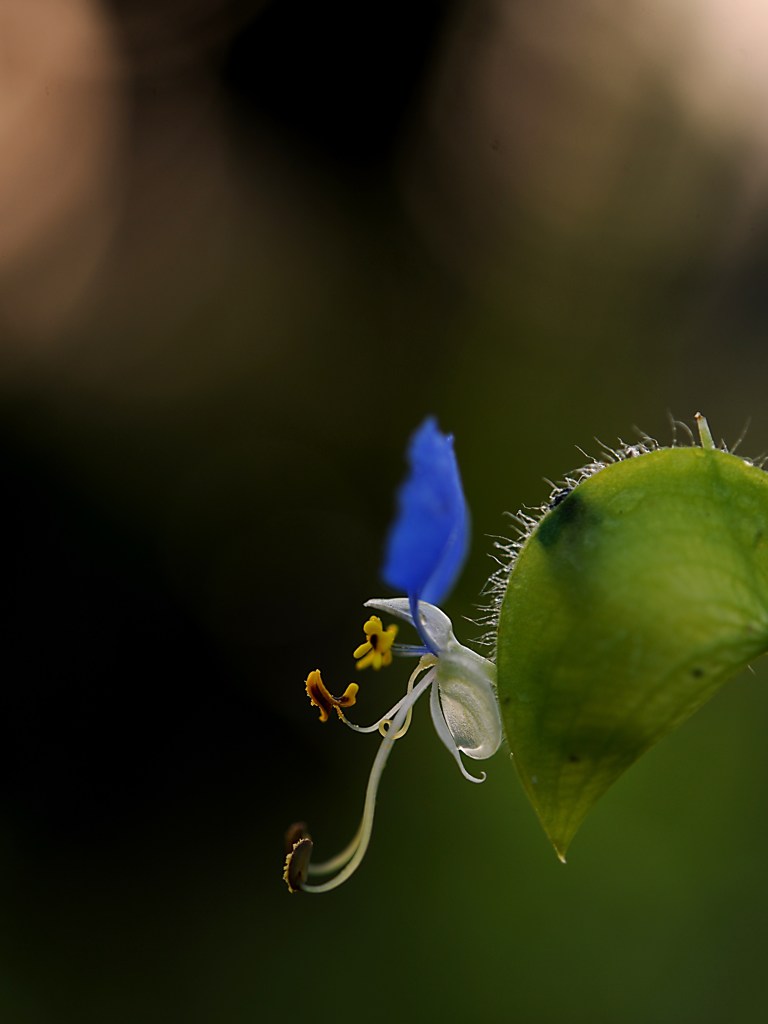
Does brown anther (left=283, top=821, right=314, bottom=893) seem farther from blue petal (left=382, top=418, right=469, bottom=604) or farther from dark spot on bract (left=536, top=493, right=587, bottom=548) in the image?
dark spot on bract (left=536, top=493, right=587, bottom=548)

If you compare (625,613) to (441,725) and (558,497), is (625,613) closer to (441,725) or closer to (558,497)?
(558,497)

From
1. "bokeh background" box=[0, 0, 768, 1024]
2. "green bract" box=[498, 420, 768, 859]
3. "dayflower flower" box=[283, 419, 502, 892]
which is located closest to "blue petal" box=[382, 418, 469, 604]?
"dayflower flower" box=[283, 419, 502, 892]

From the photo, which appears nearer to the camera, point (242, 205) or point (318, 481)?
point (318, 481)

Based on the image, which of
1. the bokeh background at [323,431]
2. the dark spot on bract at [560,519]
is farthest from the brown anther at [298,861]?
the bokeh background at [323,431]

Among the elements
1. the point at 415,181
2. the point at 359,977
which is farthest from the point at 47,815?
the point at 415,181

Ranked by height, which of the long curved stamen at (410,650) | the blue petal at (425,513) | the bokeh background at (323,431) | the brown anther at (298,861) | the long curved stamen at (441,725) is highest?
the blue petal at (425,513)

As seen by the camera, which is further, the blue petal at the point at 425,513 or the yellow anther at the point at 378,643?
the yellow anther at the point at 378,643

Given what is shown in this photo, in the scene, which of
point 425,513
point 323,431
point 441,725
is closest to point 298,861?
point 441,725

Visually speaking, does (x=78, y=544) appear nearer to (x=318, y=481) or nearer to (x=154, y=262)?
(x=318, y=481)

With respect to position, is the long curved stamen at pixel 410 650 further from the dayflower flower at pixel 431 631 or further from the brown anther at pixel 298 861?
the brown anther at pixel 298 861
